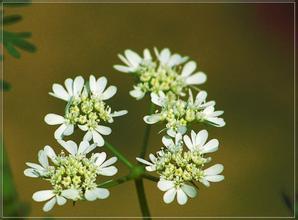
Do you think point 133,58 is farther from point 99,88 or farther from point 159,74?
point 99,88

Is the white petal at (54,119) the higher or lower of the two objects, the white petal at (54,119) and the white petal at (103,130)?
the higher

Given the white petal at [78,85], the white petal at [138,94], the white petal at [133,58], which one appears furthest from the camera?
the white petal at [133,58]

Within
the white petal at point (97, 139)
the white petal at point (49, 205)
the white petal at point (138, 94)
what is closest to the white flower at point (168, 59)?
the white petal at point (138, 94)

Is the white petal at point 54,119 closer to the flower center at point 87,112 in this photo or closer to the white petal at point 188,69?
the flower center at point 87,112

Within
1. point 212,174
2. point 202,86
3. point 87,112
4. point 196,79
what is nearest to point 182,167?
point 212,174

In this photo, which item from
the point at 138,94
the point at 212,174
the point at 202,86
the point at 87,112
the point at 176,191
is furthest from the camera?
the point at 202,86

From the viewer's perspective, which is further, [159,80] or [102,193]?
[159,80]

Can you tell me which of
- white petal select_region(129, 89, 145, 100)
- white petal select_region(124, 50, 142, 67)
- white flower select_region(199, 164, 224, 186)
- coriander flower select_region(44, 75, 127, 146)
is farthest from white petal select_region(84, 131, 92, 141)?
white petal select_region(124, 50, 142, 67)

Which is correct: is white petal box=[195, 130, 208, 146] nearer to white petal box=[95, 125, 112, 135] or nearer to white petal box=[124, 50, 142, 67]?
white petal box=[95, 125, 112, 135]

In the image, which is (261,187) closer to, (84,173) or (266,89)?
(266,89)
